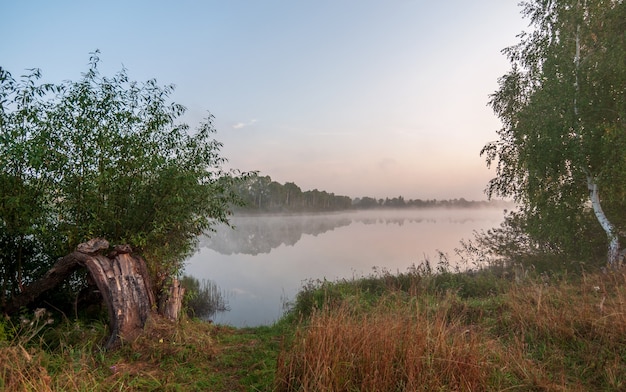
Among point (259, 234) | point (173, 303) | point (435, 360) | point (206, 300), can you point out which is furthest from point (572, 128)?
point (259, 234)

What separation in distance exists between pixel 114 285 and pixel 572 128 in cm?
1461

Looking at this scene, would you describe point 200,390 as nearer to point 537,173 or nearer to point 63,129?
point 63,129

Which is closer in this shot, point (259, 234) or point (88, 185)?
point (88, 185)

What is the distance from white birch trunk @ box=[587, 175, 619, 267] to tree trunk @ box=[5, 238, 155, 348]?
1386 cm

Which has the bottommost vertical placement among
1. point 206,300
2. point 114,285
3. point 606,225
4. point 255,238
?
point 255,238

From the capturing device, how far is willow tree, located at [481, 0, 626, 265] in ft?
34.8

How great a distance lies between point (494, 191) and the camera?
14.6 m

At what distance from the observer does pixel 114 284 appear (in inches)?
230

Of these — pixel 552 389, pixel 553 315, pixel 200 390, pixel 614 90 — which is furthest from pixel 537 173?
pixel 200 390

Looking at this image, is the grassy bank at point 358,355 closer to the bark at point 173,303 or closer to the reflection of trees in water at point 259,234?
the bark at point 173,303

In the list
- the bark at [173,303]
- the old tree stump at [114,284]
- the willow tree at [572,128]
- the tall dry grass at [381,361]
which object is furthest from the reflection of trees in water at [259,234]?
the willow tree at [572,128]

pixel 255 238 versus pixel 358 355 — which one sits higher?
pixel 358 355

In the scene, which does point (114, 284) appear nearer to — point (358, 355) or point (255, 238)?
point (358, 355)

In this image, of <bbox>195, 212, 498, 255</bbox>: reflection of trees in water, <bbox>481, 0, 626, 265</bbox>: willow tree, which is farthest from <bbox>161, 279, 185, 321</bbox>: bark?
<bbox>481, 0, 626, 265</bbox>: willow tree
